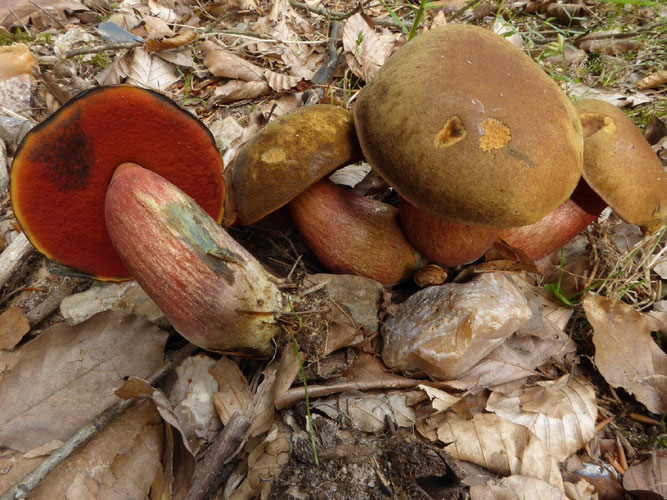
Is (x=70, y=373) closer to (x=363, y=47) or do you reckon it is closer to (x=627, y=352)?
(x=627, y=352)

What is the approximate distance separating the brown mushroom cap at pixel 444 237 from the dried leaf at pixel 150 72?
174 centimetres

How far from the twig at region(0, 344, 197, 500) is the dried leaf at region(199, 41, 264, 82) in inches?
69.0

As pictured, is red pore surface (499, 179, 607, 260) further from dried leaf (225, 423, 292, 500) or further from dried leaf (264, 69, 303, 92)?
dried leaf (264, 69, 303, 92)

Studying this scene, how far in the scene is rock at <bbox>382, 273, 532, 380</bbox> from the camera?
1329mm

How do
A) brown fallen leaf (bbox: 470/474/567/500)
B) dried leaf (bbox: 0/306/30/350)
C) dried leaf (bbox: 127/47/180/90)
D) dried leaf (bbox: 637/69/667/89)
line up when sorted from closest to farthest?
brown fallen leaf (bbox: 470/474/567/500) < dried leaf (bbox: 0/306/30/350) < dried leaf (bbox: 637/69/667/89) < dried leaf (bbox: 127/47/180/90)

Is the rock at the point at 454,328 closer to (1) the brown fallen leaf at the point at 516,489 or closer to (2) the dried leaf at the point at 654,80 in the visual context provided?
(1) the brown fallen leaf at the point at 516,489

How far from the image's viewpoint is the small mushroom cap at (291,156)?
1.35 metres

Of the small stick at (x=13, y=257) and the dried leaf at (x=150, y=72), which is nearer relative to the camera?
the small stick at (x=13, y=257)

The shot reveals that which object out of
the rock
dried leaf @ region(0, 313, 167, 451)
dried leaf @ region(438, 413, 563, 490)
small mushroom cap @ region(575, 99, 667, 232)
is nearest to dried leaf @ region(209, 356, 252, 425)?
dried leaf @ region(0, 313, 167, 451)

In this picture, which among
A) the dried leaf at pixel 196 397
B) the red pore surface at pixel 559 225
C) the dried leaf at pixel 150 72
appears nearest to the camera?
the dried leaf at pixel 196 397

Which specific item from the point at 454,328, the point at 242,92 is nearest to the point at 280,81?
the point at 242,92

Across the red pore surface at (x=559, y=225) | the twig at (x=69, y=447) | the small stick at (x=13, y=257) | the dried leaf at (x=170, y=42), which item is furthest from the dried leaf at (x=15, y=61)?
the red pore surface at (x=559, y=225)

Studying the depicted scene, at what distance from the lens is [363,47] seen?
2396 millimetres

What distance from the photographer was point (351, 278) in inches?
60.8
